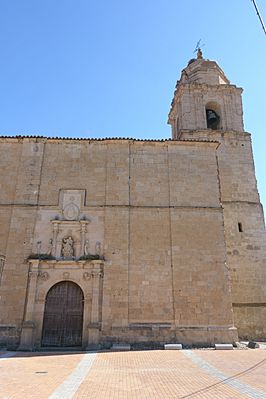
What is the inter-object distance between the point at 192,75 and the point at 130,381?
18.8 meters

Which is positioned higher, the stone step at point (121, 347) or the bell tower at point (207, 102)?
the bell tower at point (207, 102)

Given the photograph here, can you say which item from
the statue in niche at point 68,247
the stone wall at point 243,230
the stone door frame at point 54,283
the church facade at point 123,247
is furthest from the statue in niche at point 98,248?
the stone wall at point 243,230

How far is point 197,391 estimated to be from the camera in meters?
5.43

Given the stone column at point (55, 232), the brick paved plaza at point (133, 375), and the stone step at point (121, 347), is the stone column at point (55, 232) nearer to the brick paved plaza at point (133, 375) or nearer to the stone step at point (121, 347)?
the brick paved plaza at point (133, 375)

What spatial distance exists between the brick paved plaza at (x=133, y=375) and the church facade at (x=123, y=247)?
193cm

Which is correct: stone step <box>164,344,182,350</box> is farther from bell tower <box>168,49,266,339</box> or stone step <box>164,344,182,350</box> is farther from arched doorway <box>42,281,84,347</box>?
bell tower <box>168,49,266,339</box>

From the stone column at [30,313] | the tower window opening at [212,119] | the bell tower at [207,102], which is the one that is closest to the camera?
the stone column at [30,313]

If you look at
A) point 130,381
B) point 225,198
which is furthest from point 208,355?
point 225,198

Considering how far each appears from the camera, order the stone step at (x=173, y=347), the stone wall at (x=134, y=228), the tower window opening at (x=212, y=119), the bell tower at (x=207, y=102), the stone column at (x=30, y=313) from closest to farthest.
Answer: the stone step at (x=173, y=347) → the stone column at (x=30, y=313) → the stone wall at (x=134, y=228) → the bell tower at (x=207, y=102) → the tower window opening at (x=212, y=119)

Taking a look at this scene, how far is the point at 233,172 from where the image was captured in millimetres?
17016

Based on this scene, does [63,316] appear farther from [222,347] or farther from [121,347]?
[222,347]

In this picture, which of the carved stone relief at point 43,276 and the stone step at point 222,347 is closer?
the stone step at point 222,347

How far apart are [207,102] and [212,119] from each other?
1.01 m

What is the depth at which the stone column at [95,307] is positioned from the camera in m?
11.4
